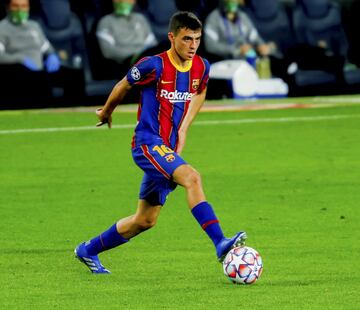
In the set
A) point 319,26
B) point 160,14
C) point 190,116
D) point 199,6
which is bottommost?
point 319,26

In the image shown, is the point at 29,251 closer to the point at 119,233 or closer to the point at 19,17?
the point at 119,233

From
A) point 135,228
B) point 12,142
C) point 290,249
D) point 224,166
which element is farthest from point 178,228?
point 12,142

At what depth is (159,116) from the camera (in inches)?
394

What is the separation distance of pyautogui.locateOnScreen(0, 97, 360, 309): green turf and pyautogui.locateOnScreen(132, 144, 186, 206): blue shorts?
1.94ft

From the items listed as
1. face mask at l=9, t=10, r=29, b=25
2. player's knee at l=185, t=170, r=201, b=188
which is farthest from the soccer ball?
face mask at l=9, t=10, r=29, b=25

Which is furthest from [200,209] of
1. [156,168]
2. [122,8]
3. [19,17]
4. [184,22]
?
[122,8]

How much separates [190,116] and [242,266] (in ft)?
4.25

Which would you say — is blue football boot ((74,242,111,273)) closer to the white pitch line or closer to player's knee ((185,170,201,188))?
player's knee ((185,170,201,188))

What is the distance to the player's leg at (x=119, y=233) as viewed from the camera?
9984 millimetres

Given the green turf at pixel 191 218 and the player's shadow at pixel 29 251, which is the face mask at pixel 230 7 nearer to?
the green turf at pixel 191 218

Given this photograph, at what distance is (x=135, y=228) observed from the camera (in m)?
10.1

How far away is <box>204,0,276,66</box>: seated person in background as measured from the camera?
28.3m

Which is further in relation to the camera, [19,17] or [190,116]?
[19,17]

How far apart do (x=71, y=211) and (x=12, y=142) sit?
25.0ft
